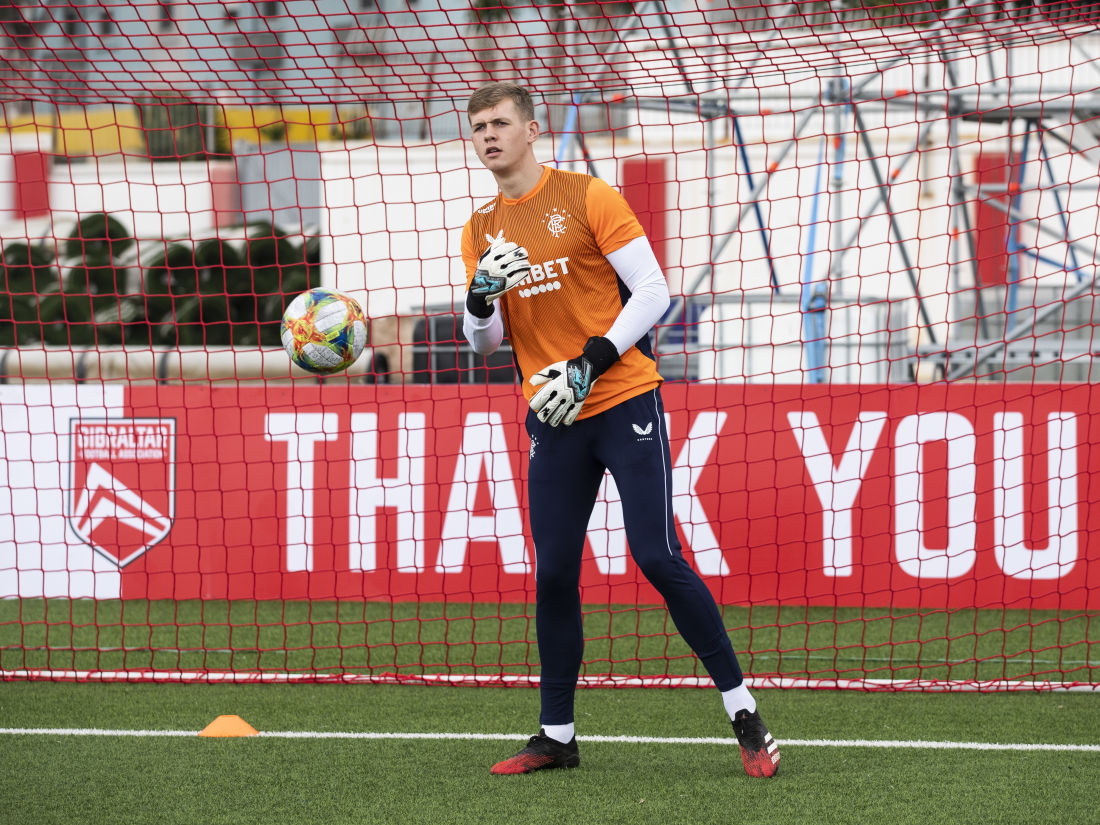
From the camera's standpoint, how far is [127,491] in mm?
6492

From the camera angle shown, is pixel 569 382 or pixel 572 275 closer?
pixel 569 382

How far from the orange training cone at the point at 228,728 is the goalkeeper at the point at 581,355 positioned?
1016mm

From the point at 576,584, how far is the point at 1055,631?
324 cm

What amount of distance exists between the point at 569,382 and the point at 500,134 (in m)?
0.76

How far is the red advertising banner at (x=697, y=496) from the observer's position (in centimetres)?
613

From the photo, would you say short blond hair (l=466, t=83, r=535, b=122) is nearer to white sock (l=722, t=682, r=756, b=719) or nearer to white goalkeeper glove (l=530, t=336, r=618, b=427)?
white goalkeeper glove (l=530, t=336, r=618, b=427)

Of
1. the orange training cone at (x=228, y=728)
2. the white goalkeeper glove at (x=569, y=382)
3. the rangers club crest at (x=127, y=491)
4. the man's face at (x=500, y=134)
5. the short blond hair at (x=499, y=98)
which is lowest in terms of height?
the orange training cone at (x=228, y=728)

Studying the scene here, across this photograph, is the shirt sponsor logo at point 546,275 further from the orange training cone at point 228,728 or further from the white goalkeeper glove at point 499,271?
the orange training cone at point 228,728

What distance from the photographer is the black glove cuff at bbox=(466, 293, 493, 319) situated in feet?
11.1

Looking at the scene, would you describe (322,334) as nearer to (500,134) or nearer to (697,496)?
(500,134)

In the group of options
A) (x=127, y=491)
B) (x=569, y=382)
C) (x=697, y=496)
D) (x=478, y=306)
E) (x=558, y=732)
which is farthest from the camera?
(x=127, y=491)

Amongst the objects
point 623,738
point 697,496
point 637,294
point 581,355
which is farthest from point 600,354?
point 697,496

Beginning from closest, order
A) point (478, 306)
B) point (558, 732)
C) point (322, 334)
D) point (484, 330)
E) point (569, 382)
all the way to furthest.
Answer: point (569, 382), point (478, 306), point (484, 330), point (558, 732), point (322, 334)

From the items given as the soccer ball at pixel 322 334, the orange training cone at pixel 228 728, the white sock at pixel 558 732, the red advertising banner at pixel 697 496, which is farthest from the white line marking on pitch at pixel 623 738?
the red advertising banner at pixel 697 496
